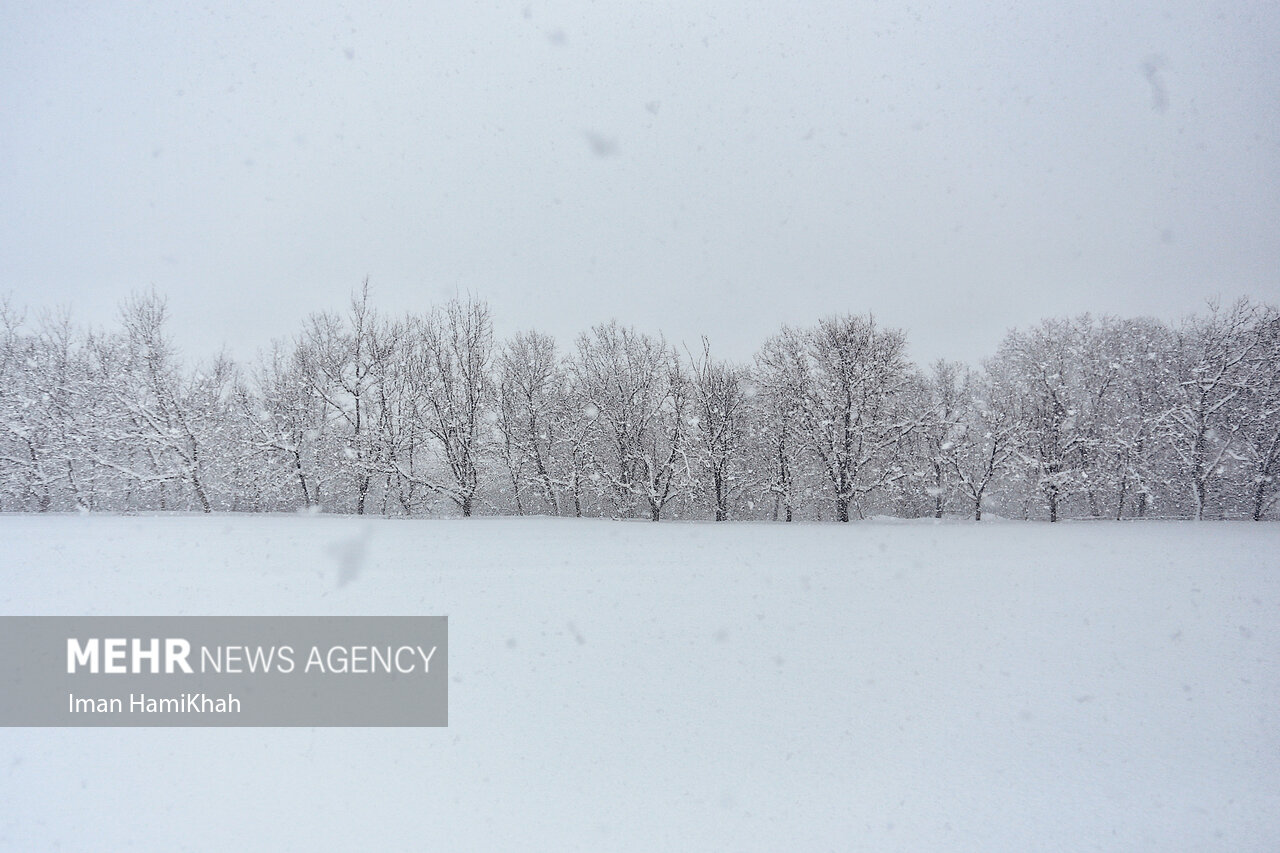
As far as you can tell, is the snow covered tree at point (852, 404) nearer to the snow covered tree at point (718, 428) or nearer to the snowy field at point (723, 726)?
the snow covered tree at point (718, 428)

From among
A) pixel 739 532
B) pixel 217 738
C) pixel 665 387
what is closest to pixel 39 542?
pixel 217 738

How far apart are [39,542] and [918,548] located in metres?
23.2

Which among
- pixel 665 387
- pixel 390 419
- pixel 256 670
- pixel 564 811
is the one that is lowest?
pixel 564 811

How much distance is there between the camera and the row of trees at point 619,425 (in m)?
30.8

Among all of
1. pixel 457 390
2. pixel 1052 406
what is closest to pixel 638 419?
pixel 457 390

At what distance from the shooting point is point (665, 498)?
32625mm

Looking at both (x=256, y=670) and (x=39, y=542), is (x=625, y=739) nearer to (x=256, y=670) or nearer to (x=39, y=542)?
(x=256, y=670)

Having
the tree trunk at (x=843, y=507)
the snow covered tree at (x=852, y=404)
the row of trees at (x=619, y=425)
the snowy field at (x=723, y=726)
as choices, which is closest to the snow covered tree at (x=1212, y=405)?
the row of trees at (x=619, y=425)

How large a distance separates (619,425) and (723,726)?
2901cm

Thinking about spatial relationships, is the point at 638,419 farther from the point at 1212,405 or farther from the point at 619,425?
the point at 1212,405

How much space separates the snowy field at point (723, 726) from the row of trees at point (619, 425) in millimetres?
20632
